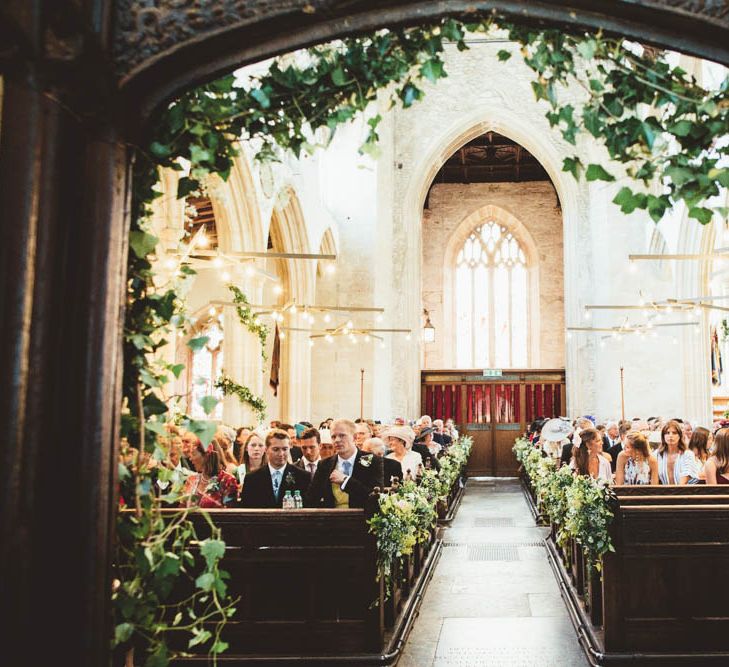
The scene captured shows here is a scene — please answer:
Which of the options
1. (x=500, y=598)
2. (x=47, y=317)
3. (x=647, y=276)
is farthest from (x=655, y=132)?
(x=647, y=276)

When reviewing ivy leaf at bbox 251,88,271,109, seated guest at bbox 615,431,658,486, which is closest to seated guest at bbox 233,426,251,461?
seated guest at bbox 615,431,658,486

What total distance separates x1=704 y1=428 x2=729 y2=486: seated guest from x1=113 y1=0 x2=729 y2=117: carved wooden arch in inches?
171

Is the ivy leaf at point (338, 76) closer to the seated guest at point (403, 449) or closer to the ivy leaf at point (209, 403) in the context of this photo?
the ivy leaf at point (209, 403)

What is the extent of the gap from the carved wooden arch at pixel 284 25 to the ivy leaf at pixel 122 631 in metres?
1.59

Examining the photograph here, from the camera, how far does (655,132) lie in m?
2.44

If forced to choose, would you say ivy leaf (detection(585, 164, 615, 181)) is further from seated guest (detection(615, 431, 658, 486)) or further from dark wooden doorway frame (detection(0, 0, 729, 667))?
seated guest (detection(615, 431, 658, 486))

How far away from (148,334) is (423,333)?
18806 mm

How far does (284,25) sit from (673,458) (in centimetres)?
584

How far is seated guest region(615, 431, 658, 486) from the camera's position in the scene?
260 inches

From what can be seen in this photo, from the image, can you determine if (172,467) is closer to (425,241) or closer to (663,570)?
(663,570)

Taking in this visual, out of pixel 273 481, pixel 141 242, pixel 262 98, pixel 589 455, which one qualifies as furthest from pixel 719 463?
pixel 141 242

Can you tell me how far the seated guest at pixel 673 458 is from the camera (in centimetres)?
666

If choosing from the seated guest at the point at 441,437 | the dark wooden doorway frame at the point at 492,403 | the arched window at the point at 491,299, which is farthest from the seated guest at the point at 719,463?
the arched window at the point at 491,299

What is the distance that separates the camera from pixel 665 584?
14.8 ft
